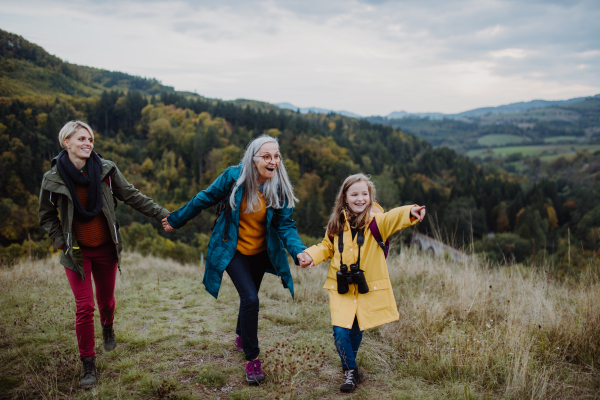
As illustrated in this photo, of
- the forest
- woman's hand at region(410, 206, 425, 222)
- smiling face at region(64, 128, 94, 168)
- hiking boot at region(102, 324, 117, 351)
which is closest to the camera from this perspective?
woman's hand at region(410, 206, 425, 222)

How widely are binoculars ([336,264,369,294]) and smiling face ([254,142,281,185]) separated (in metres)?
0.99

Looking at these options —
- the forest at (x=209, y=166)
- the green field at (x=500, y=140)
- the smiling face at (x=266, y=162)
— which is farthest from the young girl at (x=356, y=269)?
the green field at (x=500, y=140)

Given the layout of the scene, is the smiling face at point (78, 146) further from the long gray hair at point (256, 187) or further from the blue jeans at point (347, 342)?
the blue jeans at point (347, 342)

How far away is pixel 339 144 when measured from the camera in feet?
306

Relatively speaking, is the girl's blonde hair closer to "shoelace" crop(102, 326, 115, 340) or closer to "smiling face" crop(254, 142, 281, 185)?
"smiling face" crop(254, 142, 281, 185)

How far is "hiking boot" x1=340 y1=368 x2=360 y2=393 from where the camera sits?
2.87 m

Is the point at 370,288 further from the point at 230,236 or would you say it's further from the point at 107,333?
the point at 107,333

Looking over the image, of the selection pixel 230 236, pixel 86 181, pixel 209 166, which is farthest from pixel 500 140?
pixel 86 181

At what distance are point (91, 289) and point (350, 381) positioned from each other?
7.56 feet

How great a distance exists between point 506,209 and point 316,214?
35.5 m

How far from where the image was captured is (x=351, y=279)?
281 centimetres

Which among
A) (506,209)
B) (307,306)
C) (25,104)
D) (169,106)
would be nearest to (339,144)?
(506,209)

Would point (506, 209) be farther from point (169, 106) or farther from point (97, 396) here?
point (169, 106)

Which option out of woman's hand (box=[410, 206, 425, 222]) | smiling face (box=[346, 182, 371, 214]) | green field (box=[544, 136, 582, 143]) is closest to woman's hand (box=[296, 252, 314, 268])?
smiling face (box=[346, 182, 371, 214])
